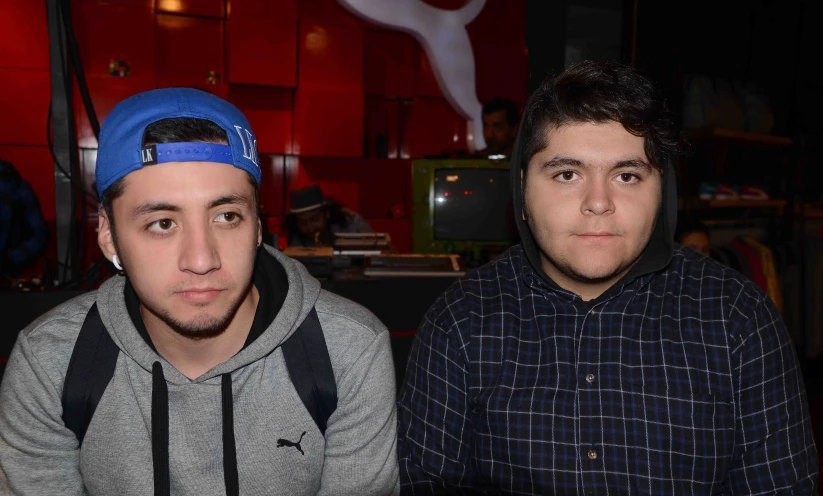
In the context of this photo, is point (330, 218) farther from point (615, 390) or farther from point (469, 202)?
point (615, 390)

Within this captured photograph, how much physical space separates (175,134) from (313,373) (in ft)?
1.98

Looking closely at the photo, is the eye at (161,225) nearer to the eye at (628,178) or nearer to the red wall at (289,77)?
the eye at (628,178)

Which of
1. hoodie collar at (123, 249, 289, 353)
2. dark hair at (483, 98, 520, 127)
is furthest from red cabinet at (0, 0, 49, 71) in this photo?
hoodie collar at (123, 249, 289, 353)

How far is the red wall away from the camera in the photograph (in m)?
5.25

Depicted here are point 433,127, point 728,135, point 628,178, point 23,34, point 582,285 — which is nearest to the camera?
point 628,178

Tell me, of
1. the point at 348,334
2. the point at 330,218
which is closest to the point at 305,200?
the point at 330,218

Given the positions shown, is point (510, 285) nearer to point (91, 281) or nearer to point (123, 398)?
point (123, 398)

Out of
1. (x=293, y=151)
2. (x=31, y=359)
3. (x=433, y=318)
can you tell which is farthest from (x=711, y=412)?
(x=293, y=151)

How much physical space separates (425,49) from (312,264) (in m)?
4.40

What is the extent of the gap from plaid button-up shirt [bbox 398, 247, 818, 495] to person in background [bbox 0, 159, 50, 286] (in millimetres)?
4164

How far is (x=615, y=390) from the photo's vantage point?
151 centimetres

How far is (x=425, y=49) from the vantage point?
636cm

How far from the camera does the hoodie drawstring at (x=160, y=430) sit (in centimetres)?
139

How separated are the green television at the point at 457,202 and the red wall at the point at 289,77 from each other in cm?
298
